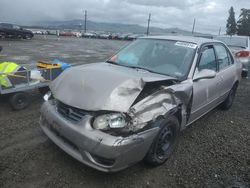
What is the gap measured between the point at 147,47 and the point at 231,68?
2160mm

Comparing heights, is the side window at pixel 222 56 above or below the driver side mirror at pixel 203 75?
above

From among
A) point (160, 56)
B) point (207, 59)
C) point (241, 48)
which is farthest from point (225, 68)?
point (241, 48)

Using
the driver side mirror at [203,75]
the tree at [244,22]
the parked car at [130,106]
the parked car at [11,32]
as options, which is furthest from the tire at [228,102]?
the tree at [244,22]

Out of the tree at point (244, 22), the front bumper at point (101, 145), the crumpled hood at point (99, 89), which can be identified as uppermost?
the tree at point (244, 22)

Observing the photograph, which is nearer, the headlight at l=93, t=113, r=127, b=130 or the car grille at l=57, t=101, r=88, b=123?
the headlight at l=93, t=113, r=127, b=130

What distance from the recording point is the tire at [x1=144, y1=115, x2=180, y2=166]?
9.40 feet

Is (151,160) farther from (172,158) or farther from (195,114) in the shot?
(195,114)

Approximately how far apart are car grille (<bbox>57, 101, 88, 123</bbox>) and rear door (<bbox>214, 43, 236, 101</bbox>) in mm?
2947

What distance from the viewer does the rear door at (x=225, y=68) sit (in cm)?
449

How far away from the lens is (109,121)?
8.39 ft

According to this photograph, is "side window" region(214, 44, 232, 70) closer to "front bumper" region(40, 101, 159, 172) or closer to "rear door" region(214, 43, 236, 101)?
"rear door" region(214, 43, 236, 101)

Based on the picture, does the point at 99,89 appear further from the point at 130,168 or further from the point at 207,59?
the point at 207,59

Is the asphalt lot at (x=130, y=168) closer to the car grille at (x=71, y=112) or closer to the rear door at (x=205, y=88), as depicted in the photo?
the rear door at (x=205, y=88)

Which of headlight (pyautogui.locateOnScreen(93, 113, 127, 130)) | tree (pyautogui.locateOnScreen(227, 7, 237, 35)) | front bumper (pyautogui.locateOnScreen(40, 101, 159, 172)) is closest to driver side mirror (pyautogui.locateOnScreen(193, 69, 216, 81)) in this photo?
front bumper (pyautogui.locateOnScreen(40, 101, 159, 172))
